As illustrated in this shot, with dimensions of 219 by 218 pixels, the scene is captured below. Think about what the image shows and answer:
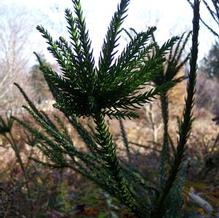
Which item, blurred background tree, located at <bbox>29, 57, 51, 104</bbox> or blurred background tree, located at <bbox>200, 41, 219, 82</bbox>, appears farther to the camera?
blurred background tree, located at <bbox>29, 57, 51, 104</bbox>

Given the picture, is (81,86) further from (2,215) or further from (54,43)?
(2,215)

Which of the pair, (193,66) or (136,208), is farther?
(136,208)

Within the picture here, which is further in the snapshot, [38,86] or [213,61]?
[38,86]

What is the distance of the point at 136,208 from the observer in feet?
3.90

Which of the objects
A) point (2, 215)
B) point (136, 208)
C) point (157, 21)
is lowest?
point (2, 215)

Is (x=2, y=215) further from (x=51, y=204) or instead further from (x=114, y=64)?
(x=114, y=64)

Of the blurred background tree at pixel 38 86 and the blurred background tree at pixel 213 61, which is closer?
the blurred background tree at pixel 213 61

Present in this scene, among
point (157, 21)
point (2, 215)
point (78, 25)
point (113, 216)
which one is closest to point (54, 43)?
point (78, 25)

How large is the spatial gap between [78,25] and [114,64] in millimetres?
125

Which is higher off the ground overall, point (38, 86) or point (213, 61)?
point (38, 86)

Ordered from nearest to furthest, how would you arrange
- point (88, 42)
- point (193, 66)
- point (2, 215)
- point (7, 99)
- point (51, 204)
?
point (193, 66) < point (88, 42) < point (2, 215) < point (51, 204) < point (7, 99)

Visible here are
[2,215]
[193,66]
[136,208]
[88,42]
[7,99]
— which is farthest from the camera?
[7,99]

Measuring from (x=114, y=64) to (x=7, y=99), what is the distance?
111 ft

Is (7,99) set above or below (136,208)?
above
